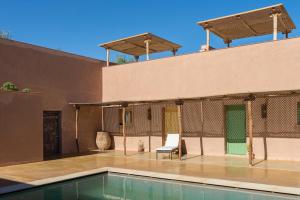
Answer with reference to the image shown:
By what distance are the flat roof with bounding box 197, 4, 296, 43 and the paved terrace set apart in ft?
19.9

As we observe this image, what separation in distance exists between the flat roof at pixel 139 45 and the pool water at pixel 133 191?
8.83m

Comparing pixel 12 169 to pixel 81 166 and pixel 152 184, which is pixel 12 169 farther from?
pixel 152 184

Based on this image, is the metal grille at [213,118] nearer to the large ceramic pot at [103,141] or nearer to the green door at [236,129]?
the green door at [236,129]

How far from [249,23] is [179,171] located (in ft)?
26.6

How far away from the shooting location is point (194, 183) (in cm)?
920

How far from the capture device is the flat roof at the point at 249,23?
13.4 meters

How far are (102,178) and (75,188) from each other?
143 cm

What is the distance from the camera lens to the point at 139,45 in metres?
18.5

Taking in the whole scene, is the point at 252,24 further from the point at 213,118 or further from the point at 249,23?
the point at 213,118

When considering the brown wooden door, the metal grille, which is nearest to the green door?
the metal grille

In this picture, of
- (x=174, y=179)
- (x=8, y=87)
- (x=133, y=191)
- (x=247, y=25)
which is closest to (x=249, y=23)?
(x=247, y=25)

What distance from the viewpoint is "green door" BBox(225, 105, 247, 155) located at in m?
14.0

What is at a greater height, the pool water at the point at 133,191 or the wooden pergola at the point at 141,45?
the wooden pergola at the point at 141,45

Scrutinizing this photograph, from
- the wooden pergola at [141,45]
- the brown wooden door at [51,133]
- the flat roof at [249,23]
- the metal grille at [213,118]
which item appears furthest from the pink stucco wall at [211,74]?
the brown wooden door at [51,133]
